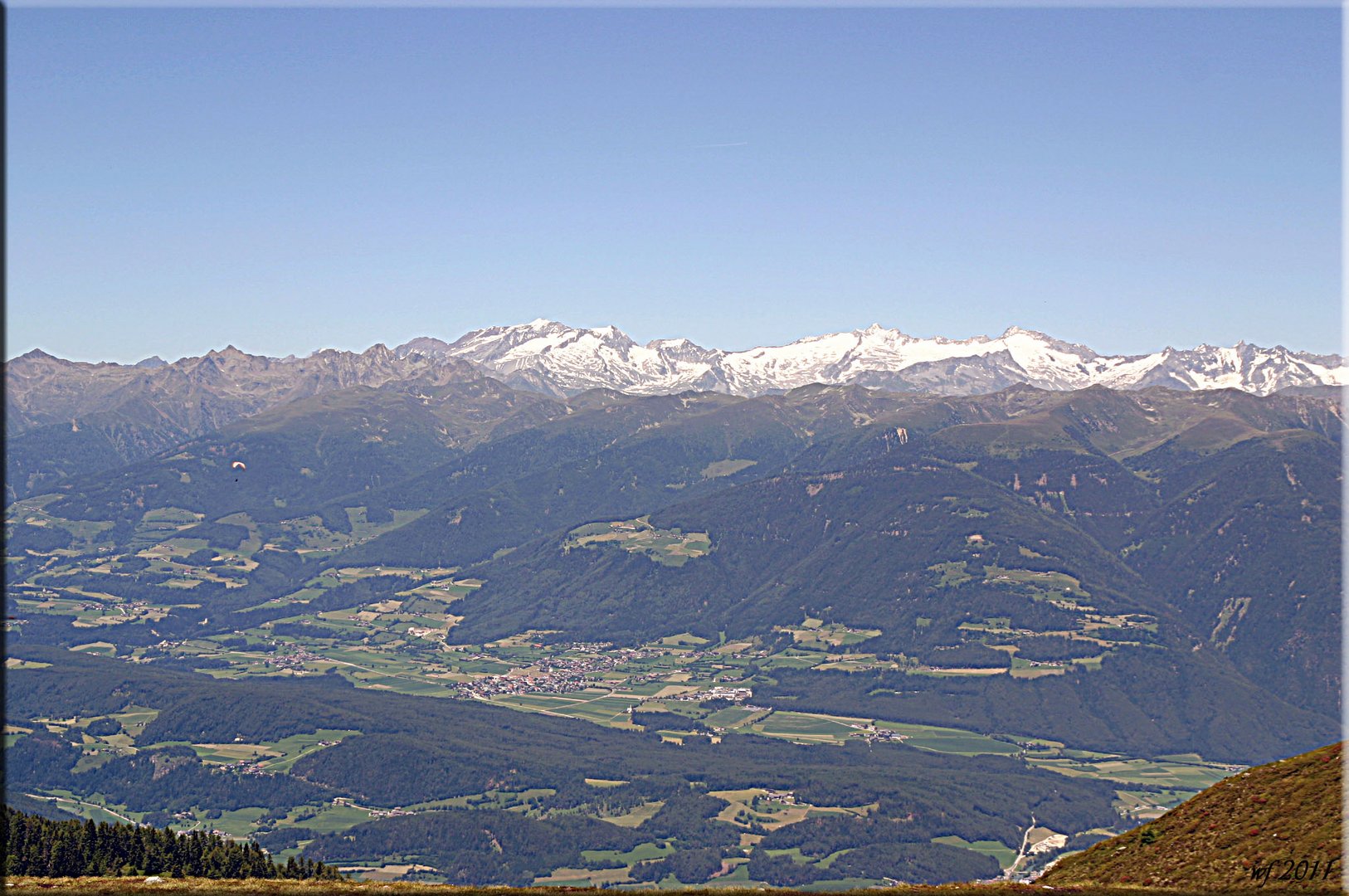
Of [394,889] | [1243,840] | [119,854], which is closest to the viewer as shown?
[1243,840]

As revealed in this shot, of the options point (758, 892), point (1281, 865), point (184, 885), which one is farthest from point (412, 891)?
point (1281, 865)

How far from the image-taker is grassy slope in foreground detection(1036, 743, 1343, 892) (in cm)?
4803

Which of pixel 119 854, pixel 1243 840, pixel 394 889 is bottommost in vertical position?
pixel 119 854

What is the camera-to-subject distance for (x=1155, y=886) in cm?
5175

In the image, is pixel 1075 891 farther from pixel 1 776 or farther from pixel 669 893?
pixel 1 776

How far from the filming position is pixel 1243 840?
5325 cm

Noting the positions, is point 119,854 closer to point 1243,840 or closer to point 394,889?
point 394,889

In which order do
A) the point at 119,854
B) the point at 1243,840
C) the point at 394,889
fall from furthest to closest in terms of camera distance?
the point at 119,854 → the point at 394,889 → the point at 1243,840

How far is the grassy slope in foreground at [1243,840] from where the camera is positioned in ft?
158

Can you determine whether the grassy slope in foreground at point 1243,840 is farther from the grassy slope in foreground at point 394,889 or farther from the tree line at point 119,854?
the tree line at point 119,854

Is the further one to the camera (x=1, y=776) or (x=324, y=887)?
(x=324, y=887)

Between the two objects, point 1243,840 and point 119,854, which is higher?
point 1243,840

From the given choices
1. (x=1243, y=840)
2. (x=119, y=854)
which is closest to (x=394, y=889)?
(x=1243, y=840)

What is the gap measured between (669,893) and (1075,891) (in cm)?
1545
